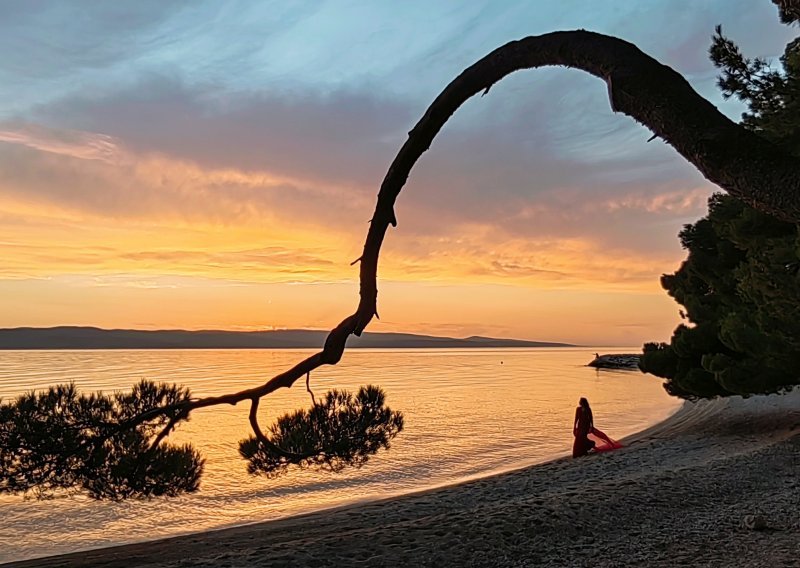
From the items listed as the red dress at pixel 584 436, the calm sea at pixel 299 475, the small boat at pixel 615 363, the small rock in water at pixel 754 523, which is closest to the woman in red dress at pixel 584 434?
the red dress at pixel 584 436

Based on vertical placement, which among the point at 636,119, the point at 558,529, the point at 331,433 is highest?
the point at 636,119

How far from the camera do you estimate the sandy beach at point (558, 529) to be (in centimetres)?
757

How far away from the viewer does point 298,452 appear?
4.71 m

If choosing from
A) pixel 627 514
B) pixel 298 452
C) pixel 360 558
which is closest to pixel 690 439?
pixel 627 514

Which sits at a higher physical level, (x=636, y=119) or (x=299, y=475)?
(x=636, y=119)

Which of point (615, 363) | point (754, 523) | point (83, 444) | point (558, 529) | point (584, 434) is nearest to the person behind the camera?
point (83, 444)

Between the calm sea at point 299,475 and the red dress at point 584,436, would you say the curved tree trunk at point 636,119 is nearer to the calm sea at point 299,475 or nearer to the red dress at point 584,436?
the calm sea at point 299,475

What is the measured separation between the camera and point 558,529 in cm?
866

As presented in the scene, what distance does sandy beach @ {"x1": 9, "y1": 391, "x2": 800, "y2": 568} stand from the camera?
298 inches

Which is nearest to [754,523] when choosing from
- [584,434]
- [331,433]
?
[331,433]

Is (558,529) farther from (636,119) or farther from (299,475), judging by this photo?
(299,475)

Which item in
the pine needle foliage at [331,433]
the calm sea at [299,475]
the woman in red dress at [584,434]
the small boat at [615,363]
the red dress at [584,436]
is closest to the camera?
the pine needle foliage at [331,433]

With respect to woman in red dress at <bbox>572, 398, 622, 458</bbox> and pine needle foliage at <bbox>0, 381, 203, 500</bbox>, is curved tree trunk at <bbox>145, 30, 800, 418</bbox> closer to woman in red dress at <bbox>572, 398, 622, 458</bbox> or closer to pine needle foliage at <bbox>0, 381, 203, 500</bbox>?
pine needle foliage at <bbox>0, 381, 203, 500</bbox>

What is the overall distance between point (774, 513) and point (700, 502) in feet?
4.28
